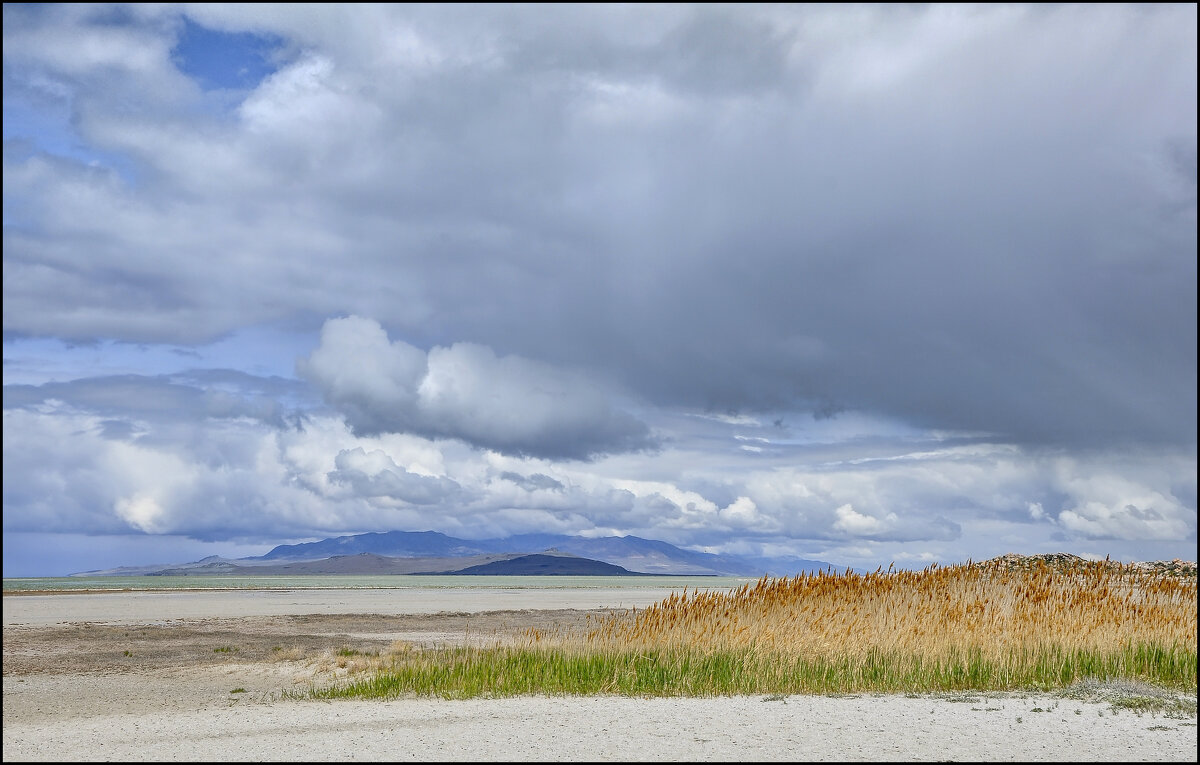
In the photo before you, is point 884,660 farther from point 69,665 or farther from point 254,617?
point 254,617

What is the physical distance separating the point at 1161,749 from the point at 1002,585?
983cm

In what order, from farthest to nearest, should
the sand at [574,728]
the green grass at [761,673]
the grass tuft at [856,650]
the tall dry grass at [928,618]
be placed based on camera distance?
1. the tall dry grass at [928,618]
2. the grass tuft at [856,650]
3. the green grass at [761,673]
4. the sand at [574,728]

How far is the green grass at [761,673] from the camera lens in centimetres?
1595

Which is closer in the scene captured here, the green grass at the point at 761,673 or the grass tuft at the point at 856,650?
the green grass at the point at 761,673

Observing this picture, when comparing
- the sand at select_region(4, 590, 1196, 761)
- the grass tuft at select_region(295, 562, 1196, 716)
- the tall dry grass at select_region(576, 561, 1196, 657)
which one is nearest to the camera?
the sand at select_region(4, 590, 1196, 761)

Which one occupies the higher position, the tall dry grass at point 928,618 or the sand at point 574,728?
the tall dry grass at point 928,618

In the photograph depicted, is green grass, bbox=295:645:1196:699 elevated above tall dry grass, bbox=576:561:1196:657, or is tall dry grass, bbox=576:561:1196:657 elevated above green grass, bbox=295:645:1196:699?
tall dry grass, bbox=576:561:1196:657

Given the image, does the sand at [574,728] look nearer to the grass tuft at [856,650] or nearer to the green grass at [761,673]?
the green grass at [761,673]

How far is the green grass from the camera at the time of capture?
15953mm

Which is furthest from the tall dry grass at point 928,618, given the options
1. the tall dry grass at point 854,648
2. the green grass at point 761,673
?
the green grass at point 761,673

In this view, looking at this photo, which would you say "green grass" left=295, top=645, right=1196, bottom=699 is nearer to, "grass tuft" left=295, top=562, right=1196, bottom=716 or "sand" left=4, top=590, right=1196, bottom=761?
"grass tuft" left=295, top=562, right=1196, bottom=716

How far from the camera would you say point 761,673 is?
1656 centimetres

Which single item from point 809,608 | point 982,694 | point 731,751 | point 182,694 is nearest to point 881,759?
point 731,751

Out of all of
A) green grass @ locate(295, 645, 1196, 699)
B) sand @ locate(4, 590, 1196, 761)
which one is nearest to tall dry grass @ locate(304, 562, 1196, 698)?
green grass @ locate(295, 645, 1196, 699)
